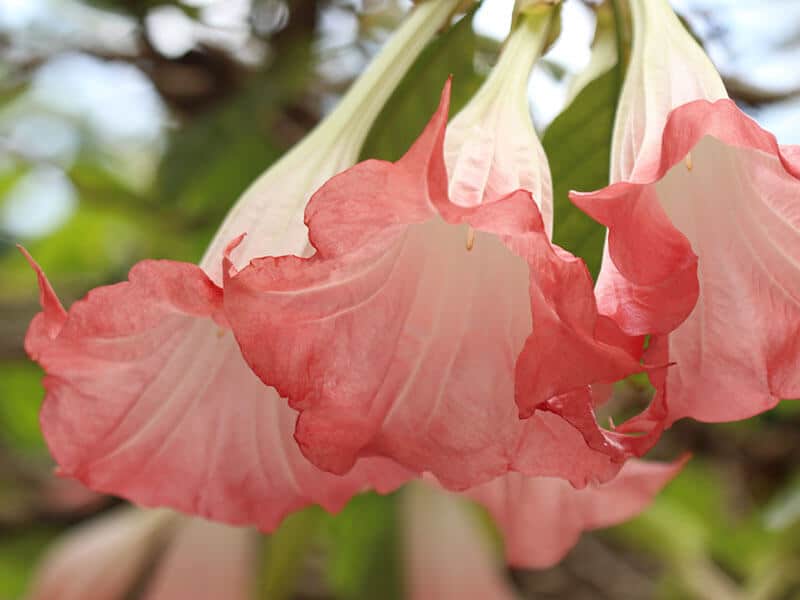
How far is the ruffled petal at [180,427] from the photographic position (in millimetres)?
612

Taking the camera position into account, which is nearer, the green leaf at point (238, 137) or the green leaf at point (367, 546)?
the green leaf at point (238, 137)

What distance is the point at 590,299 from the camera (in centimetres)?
46

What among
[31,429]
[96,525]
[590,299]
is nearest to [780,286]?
[590,299]

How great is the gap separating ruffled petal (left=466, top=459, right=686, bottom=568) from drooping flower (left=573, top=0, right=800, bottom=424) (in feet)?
0.72

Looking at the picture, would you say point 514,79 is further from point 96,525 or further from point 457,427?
point 96,525

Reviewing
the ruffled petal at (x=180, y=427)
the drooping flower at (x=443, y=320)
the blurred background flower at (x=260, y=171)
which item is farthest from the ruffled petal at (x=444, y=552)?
the drooping flower at (x=443, y=320)

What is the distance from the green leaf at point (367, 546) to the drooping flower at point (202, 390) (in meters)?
0.79

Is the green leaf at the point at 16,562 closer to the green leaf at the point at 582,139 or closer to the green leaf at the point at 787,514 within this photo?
the green leaf at the point at 787,514

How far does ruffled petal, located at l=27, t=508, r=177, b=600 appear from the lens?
4.66ft

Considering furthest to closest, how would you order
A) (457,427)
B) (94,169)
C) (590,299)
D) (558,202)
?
1. (94,169)
2. (558,202)
3. (457,427)
4. (590,299)

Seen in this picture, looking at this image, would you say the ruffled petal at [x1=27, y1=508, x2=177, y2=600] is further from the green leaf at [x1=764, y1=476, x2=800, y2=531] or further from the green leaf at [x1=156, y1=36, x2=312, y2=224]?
the green leaf at [x1=764, y1=476, x2=800, y2=531]

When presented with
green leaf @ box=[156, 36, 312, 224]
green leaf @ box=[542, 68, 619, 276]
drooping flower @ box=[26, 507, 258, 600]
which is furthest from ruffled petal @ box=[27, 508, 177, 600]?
green leaf @ box=[542, 68, 619, 276]

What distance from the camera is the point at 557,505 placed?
805 mm

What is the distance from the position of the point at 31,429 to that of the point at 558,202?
4.53ft
